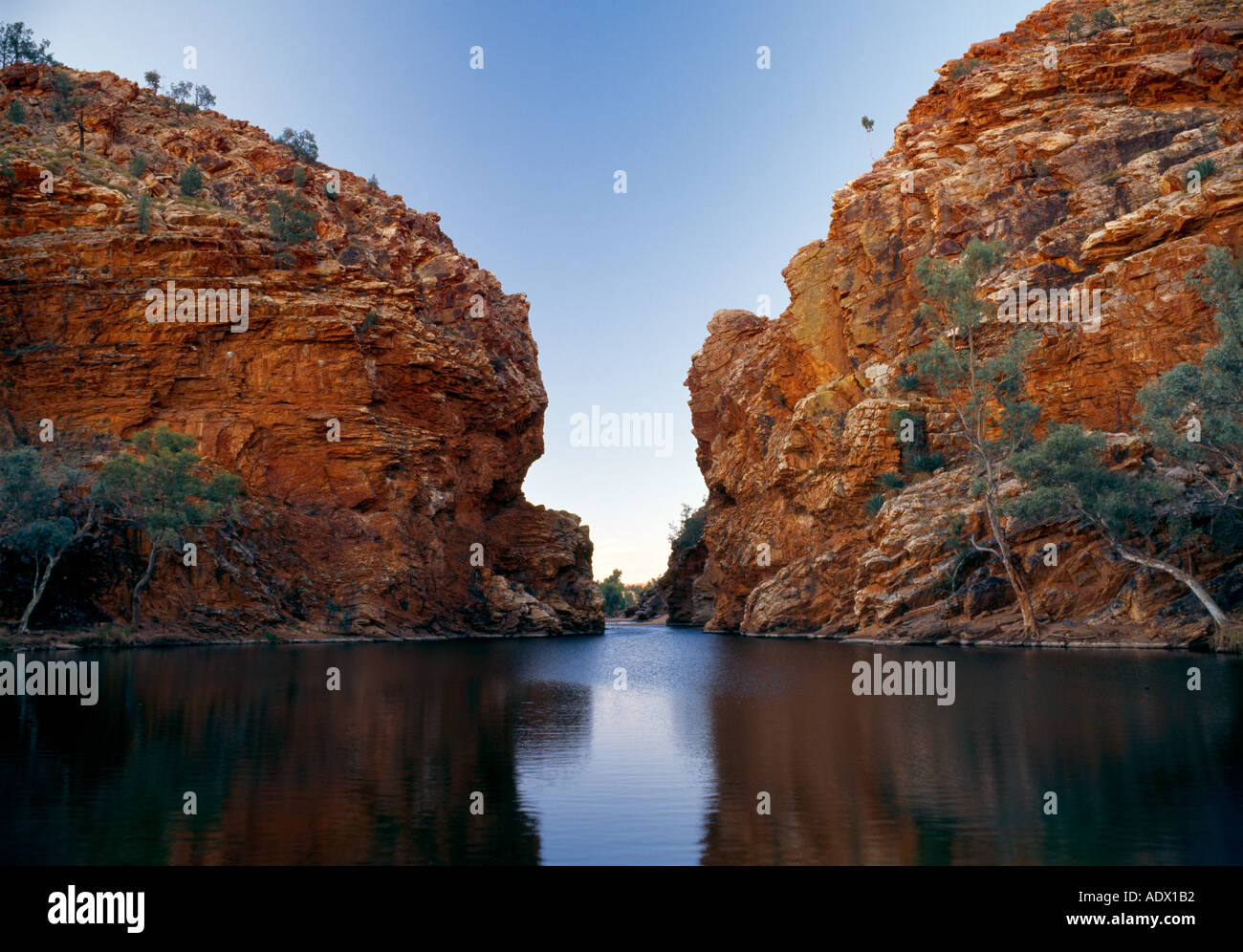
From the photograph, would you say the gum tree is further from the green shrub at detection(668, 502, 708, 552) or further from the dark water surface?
the green shrub at detection(668, 502, 708, 552)

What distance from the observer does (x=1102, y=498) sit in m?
39.8

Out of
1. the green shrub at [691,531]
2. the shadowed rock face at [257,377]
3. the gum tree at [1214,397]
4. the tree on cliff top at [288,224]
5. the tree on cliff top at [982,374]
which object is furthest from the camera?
the green shrub at [691,531]

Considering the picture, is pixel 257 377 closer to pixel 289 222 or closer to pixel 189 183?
pixel 289 222

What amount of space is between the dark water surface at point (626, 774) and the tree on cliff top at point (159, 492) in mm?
23348

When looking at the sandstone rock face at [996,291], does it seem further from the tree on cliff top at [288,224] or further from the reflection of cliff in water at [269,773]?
the tree on cliff top at [288,224]

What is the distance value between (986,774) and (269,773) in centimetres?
1078

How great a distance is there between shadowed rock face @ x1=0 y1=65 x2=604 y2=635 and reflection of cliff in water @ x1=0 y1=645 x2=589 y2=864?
3339 cm

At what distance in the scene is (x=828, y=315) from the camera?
3091 inches

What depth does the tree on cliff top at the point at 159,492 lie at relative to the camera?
46.0 metres

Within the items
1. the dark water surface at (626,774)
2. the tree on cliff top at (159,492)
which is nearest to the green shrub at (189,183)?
the tree on cliff top at (159,492)

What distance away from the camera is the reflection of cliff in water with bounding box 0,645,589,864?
9078 mm

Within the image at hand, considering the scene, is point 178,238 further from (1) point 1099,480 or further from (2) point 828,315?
(1) point 1099,480

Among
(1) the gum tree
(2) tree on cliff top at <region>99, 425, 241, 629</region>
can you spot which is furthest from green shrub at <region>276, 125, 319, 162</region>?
(1) the gum tree
